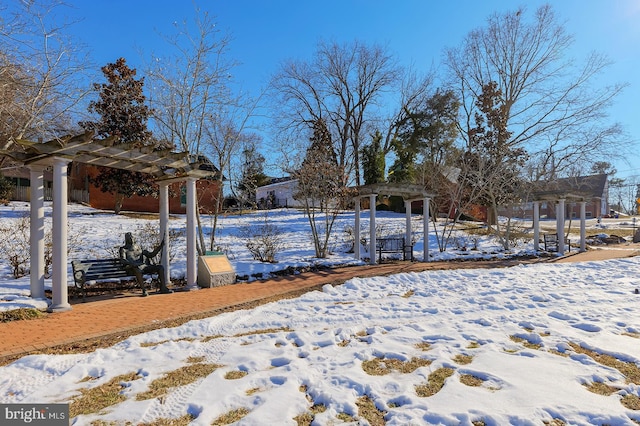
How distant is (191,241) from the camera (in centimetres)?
834

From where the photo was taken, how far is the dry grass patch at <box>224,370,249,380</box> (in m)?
3.33

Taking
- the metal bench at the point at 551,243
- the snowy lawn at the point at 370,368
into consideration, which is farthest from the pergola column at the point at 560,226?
the snowy lawn at the point at 370,368

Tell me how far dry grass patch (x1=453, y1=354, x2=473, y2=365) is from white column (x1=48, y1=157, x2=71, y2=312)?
6065 mm

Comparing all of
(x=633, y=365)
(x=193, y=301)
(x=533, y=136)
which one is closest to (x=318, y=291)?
(x=193, y=301)

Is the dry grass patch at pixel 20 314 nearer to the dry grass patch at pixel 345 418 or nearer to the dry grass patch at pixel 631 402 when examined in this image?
the dry grass patch at pixel 345 418

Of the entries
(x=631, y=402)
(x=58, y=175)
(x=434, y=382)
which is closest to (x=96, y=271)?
(x=58, y=175)

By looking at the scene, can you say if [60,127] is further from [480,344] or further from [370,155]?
[370,155]

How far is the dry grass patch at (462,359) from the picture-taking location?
3615mm

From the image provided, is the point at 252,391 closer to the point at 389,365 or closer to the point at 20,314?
the point at 389,365

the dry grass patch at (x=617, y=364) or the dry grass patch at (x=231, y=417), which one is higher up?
the dry grass patch at (x=231, y=417)

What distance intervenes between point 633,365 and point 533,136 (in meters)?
19.9

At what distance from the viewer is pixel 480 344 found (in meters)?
4.16

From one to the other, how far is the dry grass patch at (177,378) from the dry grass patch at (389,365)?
149cm

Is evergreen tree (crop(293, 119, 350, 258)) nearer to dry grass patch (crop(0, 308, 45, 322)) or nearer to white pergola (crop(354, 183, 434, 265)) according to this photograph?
white pergola (crop(354, 183, 434, 265))
